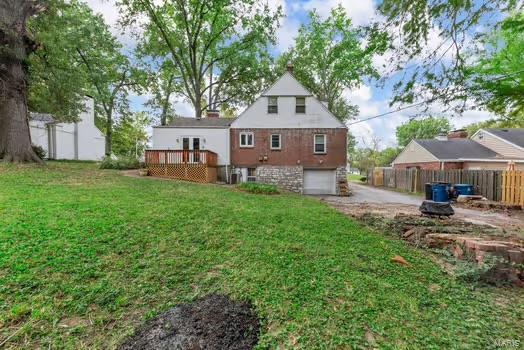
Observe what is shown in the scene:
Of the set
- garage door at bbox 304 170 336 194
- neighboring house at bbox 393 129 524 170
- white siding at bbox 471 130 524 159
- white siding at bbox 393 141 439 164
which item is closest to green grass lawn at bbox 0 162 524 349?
garage door at bbox 304 170 336 194

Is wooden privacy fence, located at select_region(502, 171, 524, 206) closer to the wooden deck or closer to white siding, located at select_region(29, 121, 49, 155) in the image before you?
the wooden deck

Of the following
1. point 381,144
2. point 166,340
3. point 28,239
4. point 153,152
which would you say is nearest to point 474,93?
point 166,340

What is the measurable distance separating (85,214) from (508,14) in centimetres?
777

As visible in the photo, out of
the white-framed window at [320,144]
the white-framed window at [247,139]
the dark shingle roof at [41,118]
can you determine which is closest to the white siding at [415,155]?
the white-framed window at [320,144]

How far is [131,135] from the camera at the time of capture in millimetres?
36250

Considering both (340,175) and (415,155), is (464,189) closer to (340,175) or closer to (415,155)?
(340,175)

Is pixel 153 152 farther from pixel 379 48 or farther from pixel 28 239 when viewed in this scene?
pixel 379 48

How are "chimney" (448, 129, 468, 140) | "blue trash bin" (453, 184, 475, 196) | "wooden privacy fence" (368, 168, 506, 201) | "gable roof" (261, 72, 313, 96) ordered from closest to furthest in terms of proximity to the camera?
1. "wooden privacy fence" (368, 168, 506, 201)
2. "blue trash bin" (453, 184, 475, 196)
3. "gable roof" (261, 72, 313, 96)
4. "chimney" (448, 129, 468, 140)

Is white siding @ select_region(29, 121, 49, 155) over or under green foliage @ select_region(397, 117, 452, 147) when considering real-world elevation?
under

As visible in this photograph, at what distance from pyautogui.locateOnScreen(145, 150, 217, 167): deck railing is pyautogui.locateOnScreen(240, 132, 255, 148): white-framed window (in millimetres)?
2828

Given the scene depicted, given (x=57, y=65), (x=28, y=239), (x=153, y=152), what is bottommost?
(x=28, y=239)

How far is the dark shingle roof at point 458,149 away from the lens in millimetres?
19562

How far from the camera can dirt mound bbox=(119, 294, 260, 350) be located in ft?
6.49

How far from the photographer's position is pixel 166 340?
1.99m
